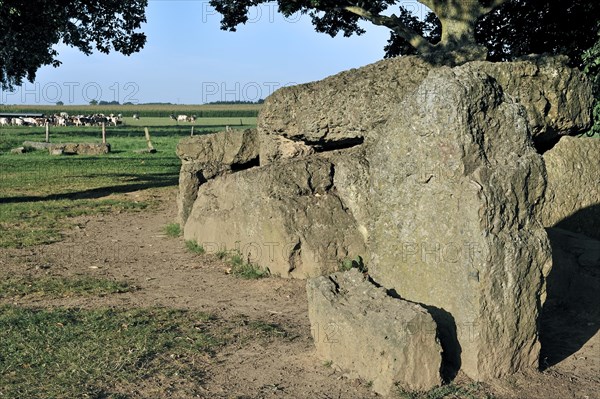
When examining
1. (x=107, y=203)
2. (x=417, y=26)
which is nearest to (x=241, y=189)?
(x=107, y=203)

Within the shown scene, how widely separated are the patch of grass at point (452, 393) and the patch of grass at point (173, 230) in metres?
8.65

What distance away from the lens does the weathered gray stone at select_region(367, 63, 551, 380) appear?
24.1ft

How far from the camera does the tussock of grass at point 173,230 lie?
1525cm

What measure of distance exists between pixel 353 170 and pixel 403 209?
4.24m

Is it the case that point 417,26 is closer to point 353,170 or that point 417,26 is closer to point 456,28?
point 456,28

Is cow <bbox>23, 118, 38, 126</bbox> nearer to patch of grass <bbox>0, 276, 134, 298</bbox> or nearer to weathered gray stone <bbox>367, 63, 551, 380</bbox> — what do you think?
patch of grass <bbox>0, 276, 134, 298</bbox>

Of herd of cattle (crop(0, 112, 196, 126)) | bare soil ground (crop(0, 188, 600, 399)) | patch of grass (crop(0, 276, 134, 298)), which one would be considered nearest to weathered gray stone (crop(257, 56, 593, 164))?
bare soil ground (crop(0, 188, 600, 399))

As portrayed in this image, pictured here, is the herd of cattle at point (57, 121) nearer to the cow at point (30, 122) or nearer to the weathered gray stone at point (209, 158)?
the cow at point (30, 122)

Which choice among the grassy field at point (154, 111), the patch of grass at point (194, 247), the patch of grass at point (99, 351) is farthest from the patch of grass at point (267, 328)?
the grassy field at point (154, 111)

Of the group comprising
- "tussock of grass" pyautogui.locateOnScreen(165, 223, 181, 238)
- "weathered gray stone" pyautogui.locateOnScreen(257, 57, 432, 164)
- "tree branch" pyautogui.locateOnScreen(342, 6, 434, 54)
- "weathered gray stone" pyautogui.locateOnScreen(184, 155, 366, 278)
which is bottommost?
"tussock of grass" pyautogui.locateOnScreen(165, 223, 181, 238)

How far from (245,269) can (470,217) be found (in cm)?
543

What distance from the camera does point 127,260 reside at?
43.7 ft

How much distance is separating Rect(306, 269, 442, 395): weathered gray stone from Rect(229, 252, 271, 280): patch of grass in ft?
12.8

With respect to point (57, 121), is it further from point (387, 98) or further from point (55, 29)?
point (387, 98)
